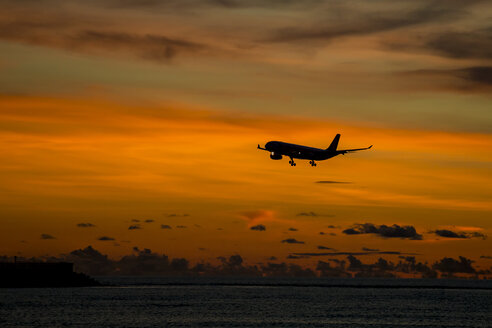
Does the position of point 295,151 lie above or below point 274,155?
above

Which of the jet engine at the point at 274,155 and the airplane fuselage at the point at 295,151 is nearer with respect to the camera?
the jet engine at the point at 274,155

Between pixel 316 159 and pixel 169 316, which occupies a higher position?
pixel 316 159

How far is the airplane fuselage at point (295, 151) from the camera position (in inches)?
6481

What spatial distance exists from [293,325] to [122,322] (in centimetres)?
3557

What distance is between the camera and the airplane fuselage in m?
165

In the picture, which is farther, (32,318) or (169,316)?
(169,316)

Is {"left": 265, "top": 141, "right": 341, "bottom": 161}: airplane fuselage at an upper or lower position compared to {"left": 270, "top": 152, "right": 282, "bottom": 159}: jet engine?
upper

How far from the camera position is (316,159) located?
176750 millimetres

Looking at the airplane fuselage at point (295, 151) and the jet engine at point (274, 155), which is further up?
the airplane fuselage at point (295, 151)

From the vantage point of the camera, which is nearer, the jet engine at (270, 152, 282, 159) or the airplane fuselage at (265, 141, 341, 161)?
the jet engine at (270, 152, 282, 159)

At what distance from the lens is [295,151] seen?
16775 cm

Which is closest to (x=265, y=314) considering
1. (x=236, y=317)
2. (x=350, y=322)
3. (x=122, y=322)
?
(x=236, y=317)

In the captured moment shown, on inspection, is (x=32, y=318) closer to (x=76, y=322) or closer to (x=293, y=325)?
(x=76, y=322)

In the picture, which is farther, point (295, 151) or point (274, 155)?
point (295, 151)
